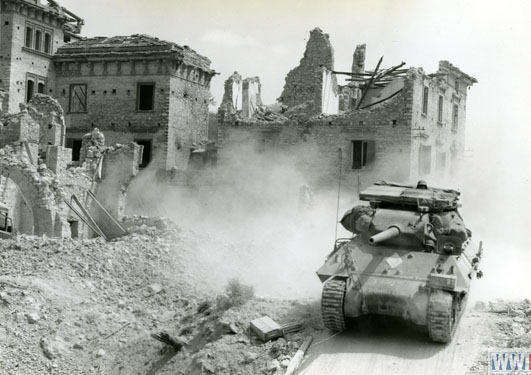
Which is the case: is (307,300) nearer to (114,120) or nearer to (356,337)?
(356,337)

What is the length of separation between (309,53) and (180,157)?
8696mm

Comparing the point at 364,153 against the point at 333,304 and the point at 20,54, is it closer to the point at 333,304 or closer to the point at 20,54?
the point at 20,54

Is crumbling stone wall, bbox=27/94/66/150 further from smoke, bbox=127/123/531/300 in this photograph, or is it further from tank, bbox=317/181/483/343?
tank, bbox=317/181/483/343

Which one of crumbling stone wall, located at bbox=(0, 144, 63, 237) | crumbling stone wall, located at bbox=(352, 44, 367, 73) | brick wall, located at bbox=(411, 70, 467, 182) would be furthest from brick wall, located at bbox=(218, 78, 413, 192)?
crumbling stone wall, located at bbox=(0, 144, 63, 237)

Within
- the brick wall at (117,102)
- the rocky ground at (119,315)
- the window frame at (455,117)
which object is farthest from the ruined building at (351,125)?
the rocky ground at (119,315)

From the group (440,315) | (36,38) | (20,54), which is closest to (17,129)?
(20,54)

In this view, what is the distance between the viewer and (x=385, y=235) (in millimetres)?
12039

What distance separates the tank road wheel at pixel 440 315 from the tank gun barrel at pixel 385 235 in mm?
1288

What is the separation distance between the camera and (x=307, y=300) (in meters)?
14.1

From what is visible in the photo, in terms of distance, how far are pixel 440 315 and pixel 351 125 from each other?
61.4 feet

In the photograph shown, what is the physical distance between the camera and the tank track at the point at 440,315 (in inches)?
427

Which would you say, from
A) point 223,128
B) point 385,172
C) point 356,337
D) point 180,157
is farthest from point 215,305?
point 180,157

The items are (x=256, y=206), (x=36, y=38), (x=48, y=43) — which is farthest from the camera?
(x=48, y=43)

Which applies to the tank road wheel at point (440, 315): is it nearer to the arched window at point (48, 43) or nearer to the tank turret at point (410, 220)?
the tank turret at point (410, 220)
